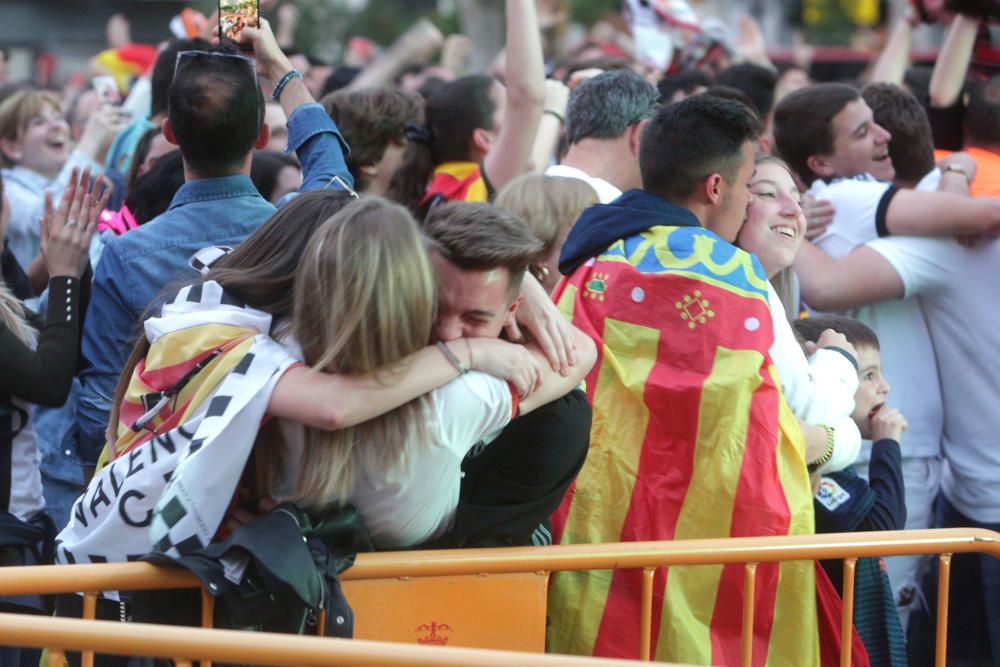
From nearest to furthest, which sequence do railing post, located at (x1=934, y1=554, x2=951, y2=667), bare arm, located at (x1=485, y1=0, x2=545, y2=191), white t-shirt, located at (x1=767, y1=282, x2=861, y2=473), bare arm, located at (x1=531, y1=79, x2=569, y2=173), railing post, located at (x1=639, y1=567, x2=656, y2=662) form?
railing post, located at (x1=639, y1=567, x2=656, y2=662)
railing post, located at (x1=934, y1=554, x2=951, y2=667)
white t-shirt, located at (x1=767, y1=282, x2=861, y2=473)
bare arm, located at (x1=485, y1=0, x2=545, y2=191)
bare arm, located at (x1=531, y1=79, x2=569, y2=173)

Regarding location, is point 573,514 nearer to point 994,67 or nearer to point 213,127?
point 213,127

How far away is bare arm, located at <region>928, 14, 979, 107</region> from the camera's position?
6363 mm

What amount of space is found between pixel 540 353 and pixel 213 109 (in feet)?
4.17

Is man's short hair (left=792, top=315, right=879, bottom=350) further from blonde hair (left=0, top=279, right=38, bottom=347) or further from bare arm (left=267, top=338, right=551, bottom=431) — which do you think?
blonde hair (left=0, top=279, right=38, bottom=347)

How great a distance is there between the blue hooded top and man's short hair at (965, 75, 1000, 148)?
2322 millimetres

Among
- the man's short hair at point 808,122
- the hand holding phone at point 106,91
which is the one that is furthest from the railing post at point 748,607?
the hand holding phone at point 106,91

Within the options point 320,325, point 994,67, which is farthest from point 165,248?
point 994,67

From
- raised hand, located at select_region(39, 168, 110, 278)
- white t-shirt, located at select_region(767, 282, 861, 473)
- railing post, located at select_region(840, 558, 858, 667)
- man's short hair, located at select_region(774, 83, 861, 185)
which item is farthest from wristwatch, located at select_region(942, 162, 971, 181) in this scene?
raised hand, located at select_region(39, 168, 110, 278)

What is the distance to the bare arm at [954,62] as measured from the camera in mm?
6363

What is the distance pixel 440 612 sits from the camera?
2.99 meters

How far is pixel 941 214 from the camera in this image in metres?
4.73

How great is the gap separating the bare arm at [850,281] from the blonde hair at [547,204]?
1.00m

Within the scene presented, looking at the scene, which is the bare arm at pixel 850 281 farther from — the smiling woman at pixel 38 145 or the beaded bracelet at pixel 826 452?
the smiling woman at pixel 38 145

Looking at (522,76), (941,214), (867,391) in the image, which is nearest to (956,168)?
(941,214)
